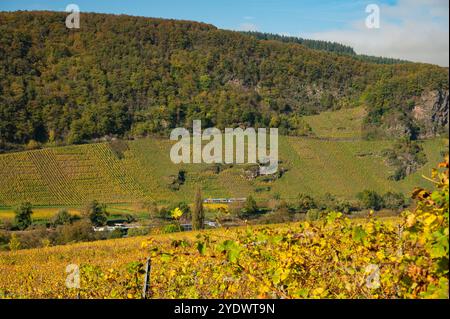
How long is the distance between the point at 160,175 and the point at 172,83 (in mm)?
42039

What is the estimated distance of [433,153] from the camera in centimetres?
8519

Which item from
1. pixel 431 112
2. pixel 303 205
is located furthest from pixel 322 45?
pixel 303 205

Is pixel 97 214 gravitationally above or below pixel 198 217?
below

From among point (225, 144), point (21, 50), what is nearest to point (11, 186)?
point (225, 144)

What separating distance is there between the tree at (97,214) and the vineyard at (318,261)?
47383 millimetres

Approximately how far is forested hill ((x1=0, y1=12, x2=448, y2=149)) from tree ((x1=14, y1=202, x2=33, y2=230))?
25209mm

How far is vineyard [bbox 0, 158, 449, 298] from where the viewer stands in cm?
383

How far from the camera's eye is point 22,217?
49.8 metres

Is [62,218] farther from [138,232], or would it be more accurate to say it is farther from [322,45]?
[322,45]

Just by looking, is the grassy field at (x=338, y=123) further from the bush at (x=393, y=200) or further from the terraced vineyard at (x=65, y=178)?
the terraced vineyard at (x=65, y=178)

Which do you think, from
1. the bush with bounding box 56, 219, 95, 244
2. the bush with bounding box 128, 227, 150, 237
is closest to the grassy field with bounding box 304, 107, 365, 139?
the bush with bounding box 128, 227, 150, 237

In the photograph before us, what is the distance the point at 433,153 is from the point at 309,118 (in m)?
25.1

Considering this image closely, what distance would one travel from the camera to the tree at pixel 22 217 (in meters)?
49.4
